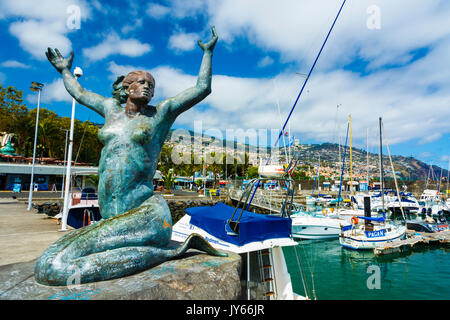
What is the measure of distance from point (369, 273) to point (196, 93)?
13.4m

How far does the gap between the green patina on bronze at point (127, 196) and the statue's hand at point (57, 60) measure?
201mm

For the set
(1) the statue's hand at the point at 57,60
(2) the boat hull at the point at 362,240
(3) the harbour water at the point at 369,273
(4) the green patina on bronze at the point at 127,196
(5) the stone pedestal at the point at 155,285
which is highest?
(1) the statue's hand at the point at 57,60

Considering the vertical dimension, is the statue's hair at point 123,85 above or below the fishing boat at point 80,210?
above

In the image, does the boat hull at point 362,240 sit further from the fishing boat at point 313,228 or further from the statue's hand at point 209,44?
the statue's hand at point 209,44

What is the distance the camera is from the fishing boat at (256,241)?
5551 millimetres

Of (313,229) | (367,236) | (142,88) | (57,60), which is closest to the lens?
(142,88)

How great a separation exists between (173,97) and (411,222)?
2582 cm

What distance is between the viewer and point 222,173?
7356 centimetres

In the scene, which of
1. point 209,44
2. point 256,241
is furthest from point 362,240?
point 209,44

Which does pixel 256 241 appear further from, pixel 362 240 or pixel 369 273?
pixel 362 240

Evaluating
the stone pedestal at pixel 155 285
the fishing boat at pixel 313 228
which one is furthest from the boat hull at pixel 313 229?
the stone pedestal at pixel 155 285

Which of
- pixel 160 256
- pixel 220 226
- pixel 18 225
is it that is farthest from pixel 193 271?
pixel 18 225

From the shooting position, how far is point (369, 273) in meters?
12.5
